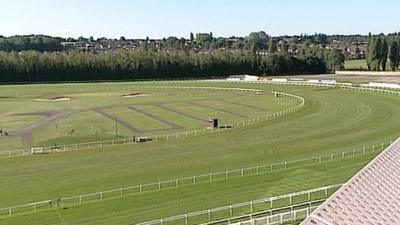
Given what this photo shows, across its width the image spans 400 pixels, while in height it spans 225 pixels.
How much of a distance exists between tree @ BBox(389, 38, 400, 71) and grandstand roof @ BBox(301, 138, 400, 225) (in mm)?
109829

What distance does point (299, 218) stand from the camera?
19.2 metres

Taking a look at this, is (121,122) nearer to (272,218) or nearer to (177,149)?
(177,149)

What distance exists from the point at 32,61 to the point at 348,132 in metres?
81.6

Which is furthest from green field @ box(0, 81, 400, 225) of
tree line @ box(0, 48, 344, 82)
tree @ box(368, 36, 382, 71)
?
tree @ box(368, 36, 382, 71)

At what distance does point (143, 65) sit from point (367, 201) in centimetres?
10410

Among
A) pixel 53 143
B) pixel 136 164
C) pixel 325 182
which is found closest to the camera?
pixel 325 182

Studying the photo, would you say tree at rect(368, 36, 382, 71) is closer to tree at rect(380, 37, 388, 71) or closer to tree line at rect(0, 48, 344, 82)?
tree at rect(380, 37, 388, 71)

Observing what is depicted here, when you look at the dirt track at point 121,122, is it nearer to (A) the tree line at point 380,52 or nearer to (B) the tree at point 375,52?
(B) the tree at point 375,52

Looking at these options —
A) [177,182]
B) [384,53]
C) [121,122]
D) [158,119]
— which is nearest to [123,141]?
[121,122]

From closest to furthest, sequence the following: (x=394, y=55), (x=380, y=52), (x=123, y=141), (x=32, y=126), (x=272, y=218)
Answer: (x=272, y=218) < (x=123, y=141) < (x=32, y=126) < (x=380, y=52) < (x=394, y=55)

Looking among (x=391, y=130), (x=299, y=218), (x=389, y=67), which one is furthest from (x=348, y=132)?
(x=389, y=67)

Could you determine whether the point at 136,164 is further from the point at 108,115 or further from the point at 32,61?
the point at 32,61

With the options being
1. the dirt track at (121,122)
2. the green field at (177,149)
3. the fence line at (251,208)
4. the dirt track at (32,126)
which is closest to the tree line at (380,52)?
the green field at (177,149)

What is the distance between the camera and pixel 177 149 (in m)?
34.3
